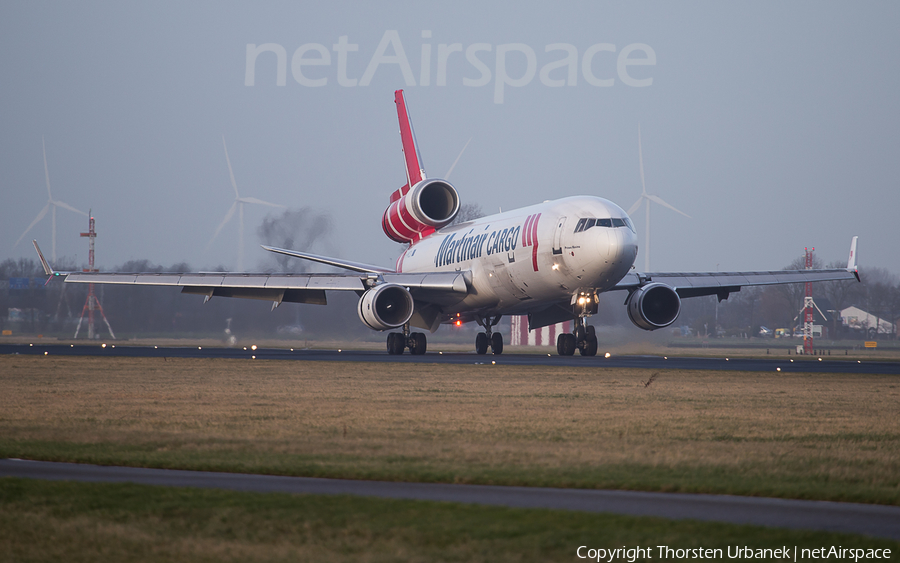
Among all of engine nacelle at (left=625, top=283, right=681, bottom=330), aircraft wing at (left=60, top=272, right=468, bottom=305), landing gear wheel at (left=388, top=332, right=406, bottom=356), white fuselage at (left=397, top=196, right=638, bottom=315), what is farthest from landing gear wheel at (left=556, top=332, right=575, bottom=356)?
landing gear wheel at (left=388, top=332, right=406, bottom=356)

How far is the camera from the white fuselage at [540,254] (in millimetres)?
28609

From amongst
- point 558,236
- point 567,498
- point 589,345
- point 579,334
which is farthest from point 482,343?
point 567,498

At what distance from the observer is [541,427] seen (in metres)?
11.8

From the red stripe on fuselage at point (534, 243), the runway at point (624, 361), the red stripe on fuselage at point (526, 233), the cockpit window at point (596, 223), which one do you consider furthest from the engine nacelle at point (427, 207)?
the cockpit window at point (596, 223)

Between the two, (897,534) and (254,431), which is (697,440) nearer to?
(897,534)

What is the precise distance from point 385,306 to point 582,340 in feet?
23.9

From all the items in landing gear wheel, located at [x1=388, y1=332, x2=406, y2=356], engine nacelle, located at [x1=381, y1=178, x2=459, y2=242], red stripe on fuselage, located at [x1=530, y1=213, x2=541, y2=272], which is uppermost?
engine nacelle, located at [x1=381, y1=178, x2=459, y2=242]

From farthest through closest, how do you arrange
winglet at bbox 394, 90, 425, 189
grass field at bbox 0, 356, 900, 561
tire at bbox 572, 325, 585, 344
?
winglet at bbox 394, 90, 425, 189 < tire at bbox 572, 325, 585, 344 < grass field at bbox 0, 356, 900, 561

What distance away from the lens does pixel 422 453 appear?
31.2 ft

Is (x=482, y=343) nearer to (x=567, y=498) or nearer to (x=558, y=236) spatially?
(x=558, y=236)

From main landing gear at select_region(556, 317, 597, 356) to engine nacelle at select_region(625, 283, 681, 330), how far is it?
195 centimetres

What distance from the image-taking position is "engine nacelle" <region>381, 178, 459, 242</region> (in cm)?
4053

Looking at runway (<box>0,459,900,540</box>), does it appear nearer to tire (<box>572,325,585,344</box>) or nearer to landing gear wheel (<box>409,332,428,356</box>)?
tire (<box>572,325,585,344</box>)

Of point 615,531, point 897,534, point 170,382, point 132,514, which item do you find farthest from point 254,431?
point 170,382
